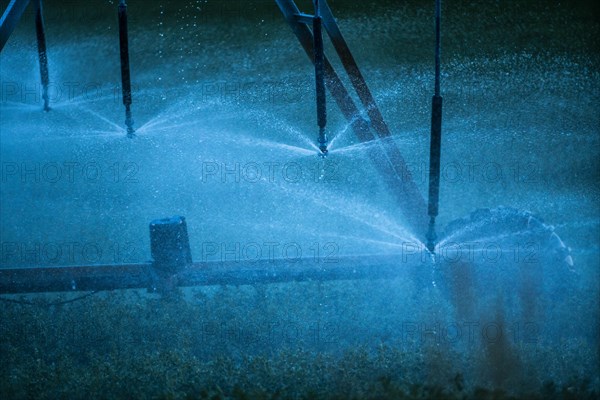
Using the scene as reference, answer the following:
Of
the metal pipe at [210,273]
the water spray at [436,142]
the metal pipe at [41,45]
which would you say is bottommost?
the metal pipe at [210,273]

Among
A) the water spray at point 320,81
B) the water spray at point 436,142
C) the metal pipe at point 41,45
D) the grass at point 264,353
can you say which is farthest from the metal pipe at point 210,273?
the metal pipe at point 41,45

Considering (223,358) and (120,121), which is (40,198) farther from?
(223,358)

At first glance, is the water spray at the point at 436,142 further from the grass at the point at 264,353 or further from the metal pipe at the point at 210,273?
the grass at the point at 264,353

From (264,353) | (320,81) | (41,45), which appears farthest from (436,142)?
(41,45)

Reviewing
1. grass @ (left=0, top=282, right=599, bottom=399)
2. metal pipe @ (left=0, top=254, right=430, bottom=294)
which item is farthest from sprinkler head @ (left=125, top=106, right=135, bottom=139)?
grass @ (left=0, top=282, right=599, bottom=399)

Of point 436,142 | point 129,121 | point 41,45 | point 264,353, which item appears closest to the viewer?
point 264,353

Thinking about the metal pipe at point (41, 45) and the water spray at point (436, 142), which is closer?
the water spray at point (436, 142)

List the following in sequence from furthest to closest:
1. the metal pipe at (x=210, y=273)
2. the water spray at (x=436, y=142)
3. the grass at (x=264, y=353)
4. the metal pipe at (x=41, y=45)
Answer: the metal pipe at (x=41, y=45) < the metal pipe at (x=210, y=273) < the water spray at (x=436, y=142) < the grass at (x=264, y=353)

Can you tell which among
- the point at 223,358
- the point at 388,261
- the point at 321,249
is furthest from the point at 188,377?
the point at 321,249

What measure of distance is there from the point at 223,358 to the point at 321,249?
2757mm

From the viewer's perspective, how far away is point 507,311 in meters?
5.71

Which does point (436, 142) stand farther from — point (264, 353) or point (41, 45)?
point (41, 45)

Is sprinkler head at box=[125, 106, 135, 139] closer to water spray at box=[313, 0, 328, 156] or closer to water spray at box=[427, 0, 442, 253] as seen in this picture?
water spray at box=[313, 0, 328, 156]

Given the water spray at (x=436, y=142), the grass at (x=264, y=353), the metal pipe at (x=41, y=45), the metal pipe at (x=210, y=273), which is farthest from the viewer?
the metal pipe at (x=41, y=45)
